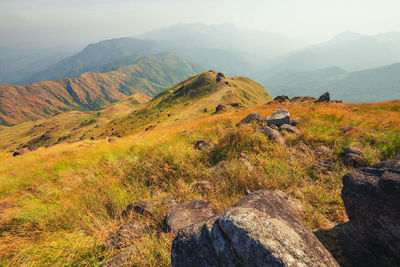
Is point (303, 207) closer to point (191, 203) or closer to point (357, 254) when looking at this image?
point (357, 254)

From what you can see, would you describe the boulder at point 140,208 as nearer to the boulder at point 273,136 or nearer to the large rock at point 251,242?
the large rock at point 251,242

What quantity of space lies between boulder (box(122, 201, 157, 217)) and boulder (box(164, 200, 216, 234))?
1.72 ft

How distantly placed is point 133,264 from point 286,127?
24.4 feet

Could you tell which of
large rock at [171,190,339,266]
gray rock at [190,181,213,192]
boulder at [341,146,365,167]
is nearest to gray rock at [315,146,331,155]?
boulder at [341,146,365,167]

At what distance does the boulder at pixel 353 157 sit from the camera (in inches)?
178

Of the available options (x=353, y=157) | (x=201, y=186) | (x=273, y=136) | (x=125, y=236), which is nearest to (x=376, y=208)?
(x=353, y=157)

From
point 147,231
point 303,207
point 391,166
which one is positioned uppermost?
point 391,166

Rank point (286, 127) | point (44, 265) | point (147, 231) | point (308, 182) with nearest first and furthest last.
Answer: point (44, 265), point (147, 231), point (308, 182), point (286, 127)

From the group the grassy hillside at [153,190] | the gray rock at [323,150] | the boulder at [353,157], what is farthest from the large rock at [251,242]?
the gray rock at [323,150]

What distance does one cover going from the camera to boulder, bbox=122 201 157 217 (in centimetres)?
366

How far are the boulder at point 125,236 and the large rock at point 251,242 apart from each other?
3.48ft

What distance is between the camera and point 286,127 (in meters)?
7.75

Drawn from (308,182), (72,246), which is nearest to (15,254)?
(72,246)

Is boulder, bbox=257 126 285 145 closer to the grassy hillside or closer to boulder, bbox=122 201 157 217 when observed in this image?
the grassy hillside
